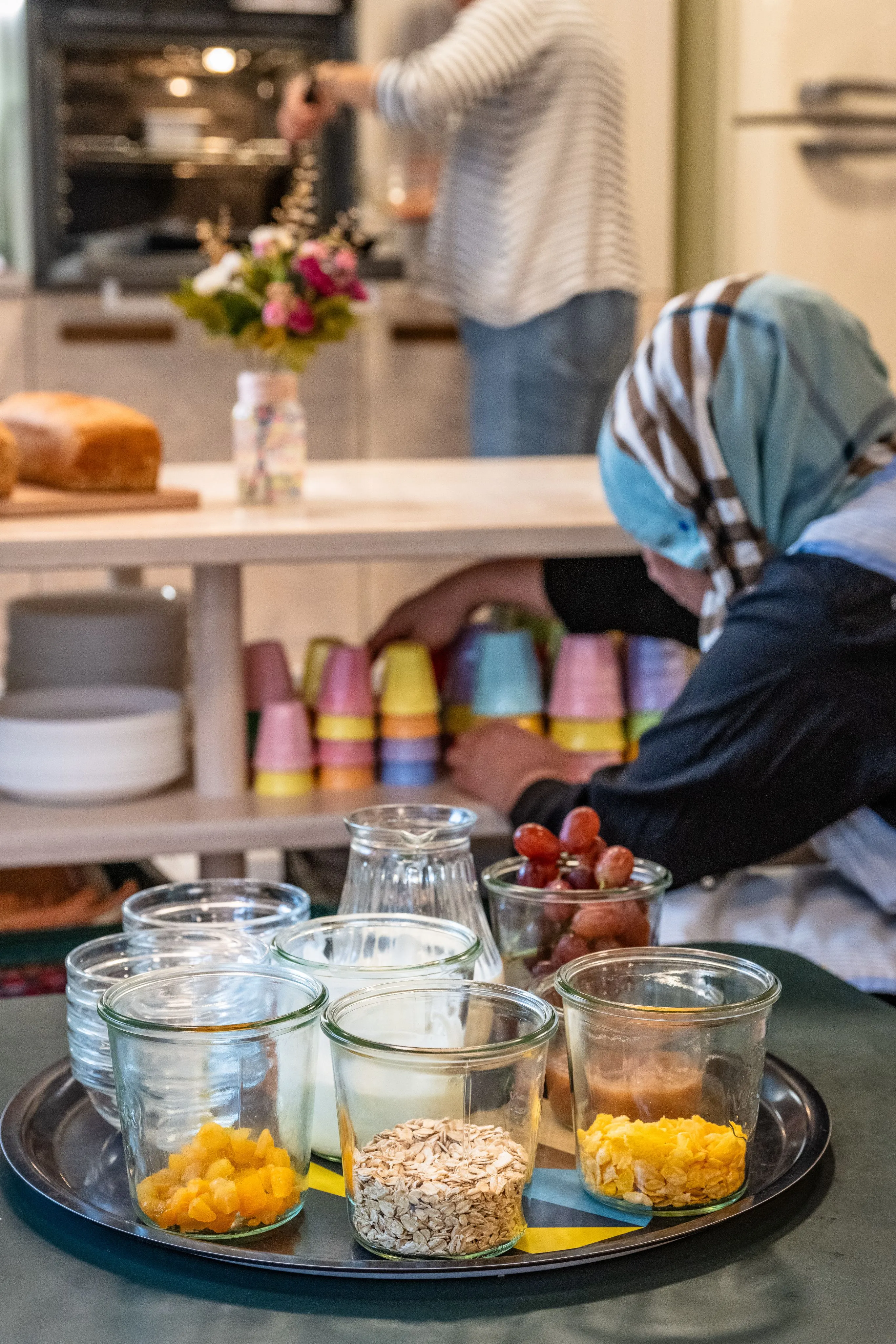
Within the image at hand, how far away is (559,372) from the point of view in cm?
326

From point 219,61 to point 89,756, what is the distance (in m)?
2.39

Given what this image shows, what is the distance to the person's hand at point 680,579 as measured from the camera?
64.7 inches

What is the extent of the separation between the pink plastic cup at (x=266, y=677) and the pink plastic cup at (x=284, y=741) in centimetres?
9

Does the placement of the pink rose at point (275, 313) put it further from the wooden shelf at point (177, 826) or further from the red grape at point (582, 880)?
the red grape at point (582, 880)

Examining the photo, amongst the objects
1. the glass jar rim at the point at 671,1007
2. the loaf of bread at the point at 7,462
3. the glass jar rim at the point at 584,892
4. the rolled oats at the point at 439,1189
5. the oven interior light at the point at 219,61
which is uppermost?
the oven interior light at the point at 219,61

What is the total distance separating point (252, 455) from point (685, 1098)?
142 cm

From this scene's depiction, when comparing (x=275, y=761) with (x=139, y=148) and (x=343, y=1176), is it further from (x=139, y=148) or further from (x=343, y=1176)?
(x=139, y=148)

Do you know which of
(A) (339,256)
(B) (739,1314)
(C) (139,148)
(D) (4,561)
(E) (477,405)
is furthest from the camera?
(C) (139,148)

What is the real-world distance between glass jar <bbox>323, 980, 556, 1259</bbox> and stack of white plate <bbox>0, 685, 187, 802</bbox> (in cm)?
126

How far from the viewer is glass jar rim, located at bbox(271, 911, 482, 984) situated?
74 cm

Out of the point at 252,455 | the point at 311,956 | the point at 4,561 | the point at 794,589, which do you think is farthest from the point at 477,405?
the point at 311,956

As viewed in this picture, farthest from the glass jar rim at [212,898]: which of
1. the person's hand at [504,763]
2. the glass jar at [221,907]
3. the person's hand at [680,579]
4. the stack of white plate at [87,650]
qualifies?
the stack of white plate at [87,650]

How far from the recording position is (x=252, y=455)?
78.7 inches

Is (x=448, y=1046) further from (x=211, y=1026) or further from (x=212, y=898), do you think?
(x=212, y=898)
